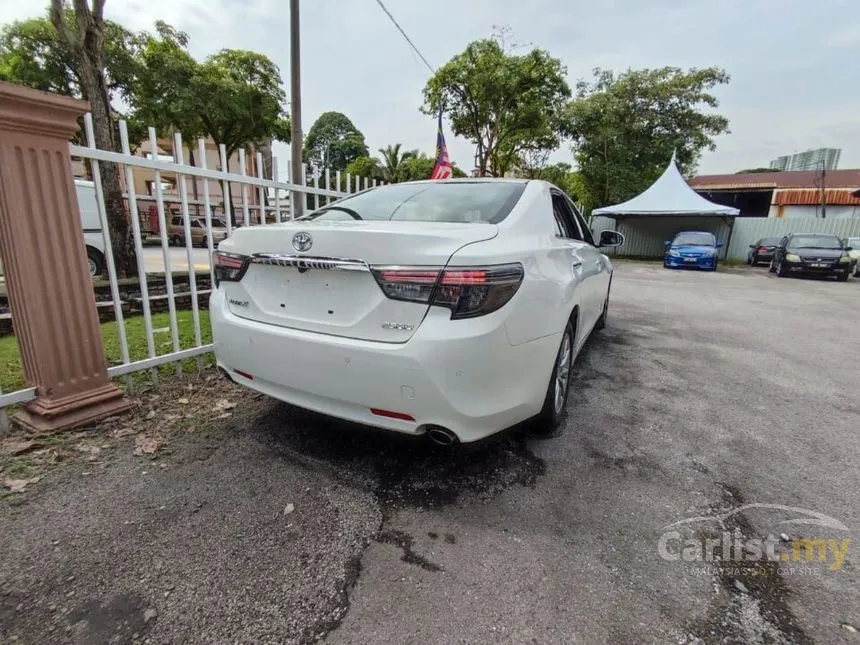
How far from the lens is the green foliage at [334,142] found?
192 feet

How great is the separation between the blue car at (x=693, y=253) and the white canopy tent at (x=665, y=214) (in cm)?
174

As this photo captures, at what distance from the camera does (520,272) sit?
1.99m

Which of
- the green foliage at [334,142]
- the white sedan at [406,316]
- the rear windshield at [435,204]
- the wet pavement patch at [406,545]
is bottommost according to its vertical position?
the wet pavement patch at [406,545]

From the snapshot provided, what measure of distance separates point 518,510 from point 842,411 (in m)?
2.86

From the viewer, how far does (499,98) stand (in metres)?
21.8

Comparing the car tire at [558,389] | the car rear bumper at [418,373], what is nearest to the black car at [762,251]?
the car tire at [558,389]

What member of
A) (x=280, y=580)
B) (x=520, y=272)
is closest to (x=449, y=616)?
(x=280, y=580)

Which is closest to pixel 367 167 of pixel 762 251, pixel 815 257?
pixel 762 251

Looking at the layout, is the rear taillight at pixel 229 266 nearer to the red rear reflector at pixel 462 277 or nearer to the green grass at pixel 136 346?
the red rear reflector at pixel 462 277

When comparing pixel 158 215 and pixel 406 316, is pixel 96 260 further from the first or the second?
pixel 406 316

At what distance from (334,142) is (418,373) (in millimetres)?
64682

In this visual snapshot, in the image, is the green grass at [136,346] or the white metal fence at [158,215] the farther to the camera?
the green grass at [136,346]

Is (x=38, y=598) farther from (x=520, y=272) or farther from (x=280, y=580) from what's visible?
(x=520, y=272)

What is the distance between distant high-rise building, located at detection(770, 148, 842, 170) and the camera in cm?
3991
